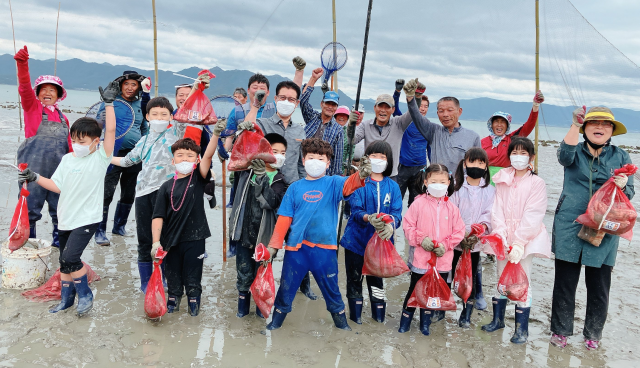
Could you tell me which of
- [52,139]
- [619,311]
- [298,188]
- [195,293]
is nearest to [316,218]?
[298,188]

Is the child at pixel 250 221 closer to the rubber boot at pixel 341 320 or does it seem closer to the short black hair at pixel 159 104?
the rubber boot at pixel 341 320

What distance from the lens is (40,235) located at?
21.5 feet

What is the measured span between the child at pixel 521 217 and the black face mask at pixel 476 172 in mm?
179

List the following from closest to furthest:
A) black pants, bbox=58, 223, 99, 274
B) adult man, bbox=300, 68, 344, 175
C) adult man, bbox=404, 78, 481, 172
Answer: black pants, bbox=58, 223, 99, 274
adult man, bbox=300, 68, 344, 175
adult man, bbox=404, 78, 481, 172

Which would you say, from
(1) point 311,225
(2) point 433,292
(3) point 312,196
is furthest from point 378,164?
(2) point 433,292

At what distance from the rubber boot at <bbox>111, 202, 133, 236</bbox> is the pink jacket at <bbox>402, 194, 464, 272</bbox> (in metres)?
4.28

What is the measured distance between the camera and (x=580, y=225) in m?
4.05

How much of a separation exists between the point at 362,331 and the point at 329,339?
365 millimetres

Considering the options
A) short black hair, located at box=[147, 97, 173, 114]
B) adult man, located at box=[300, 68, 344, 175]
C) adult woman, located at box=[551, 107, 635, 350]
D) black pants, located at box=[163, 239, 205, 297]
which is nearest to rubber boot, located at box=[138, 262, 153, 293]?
black pants, located at box=[163, 239, 205, 297]

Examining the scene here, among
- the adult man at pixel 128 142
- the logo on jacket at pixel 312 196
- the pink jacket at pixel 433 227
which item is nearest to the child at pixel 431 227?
the pink jacket at pixel 433 227

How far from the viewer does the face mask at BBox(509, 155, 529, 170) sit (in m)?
4.19

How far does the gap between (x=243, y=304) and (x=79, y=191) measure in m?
1.85

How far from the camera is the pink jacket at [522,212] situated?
4.08m

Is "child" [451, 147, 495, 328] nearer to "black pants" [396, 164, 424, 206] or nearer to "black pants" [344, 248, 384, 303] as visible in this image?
"black pants" [344, 248, 384, 303]
